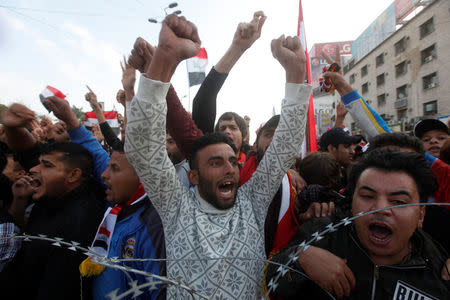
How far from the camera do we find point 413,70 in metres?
25.6

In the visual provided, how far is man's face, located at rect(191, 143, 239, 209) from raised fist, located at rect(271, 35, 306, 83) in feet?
1.97

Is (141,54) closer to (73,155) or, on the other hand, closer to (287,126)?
(287,126)

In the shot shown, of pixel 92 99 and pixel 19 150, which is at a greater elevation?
pixel 92 99

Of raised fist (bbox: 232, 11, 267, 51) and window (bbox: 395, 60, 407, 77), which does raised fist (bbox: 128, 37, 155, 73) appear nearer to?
raised fist (bbox: 232, 11, 267, 51)

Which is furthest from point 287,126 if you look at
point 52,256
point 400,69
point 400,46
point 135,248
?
point 400,46

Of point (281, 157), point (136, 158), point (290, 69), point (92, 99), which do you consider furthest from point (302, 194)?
point (92, 99)

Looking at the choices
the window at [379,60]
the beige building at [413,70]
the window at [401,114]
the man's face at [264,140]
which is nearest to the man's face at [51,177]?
the man's face at [264,140]

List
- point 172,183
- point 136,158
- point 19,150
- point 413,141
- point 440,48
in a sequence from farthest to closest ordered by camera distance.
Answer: point 440,48, point 19,150, point 413,141, point 172,183, point 136,158

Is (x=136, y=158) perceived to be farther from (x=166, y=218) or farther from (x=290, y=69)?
(x=290, y=69)

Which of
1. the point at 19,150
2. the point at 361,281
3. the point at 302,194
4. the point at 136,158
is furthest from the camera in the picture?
the point at 19,150

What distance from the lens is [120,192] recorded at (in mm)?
1889

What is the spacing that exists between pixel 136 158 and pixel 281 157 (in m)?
0.79

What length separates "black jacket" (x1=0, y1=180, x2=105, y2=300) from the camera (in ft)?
5.37

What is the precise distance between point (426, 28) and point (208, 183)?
3148 centimetres
